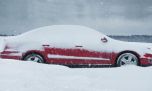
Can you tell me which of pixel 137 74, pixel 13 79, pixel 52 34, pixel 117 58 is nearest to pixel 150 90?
pixel 137 74

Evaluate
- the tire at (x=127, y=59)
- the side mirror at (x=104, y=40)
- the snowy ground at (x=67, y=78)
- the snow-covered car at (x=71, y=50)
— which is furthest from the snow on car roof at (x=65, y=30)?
the snowy ground at (x=67, y=78)

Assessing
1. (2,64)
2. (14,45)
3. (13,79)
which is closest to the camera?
(13,79)

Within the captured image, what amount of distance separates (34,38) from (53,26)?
0.85m

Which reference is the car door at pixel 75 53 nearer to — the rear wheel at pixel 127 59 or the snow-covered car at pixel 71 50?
the snow-covered car at pixel 71 50

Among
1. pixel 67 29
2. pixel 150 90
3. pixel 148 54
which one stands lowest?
pixel 150 90

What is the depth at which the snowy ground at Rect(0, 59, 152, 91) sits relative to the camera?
617 cm

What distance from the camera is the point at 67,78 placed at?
701 centimetres

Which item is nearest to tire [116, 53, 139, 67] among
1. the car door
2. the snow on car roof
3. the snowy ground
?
the car door

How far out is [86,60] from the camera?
10781mm

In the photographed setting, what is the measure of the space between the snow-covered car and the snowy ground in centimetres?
249

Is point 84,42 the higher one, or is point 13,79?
point 84,42

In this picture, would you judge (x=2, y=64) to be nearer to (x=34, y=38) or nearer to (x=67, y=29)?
(x=34, y=38)

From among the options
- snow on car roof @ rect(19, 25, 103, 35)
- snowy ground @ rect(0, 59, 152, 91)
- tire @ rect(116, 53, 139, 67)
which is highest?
snow on car roof @ rect(19, 25, 103, 35)

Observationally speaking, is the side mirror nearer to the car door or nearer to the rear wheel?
the car door
